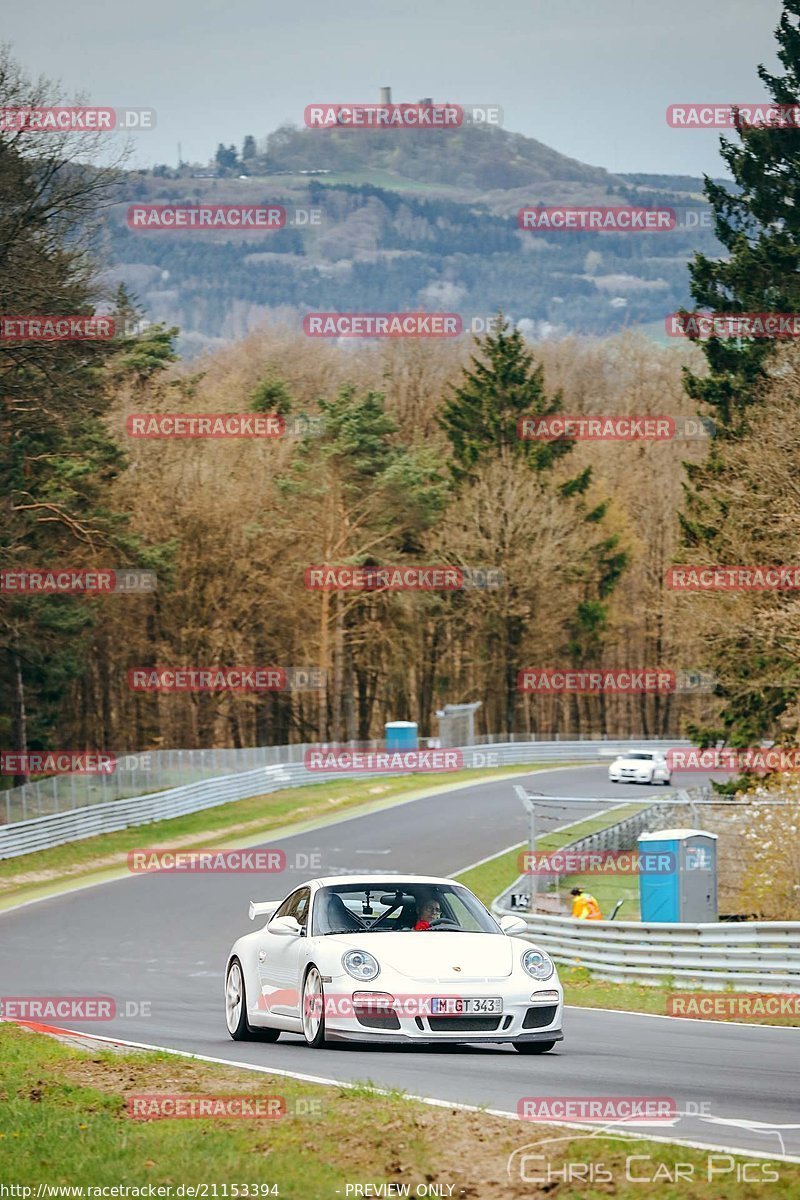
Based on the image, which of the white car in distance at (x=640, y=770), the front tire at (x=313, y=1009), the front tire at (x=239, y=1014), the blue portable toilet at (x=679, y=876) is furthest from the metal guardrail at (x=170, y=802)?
the front tire at (x=313, y=1009)

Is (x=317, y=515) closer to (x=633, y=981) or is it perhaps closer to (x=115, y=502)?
(x=115, y=502)

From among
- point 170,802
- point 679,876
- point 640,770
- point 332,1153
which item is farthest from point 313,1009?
point 640,770

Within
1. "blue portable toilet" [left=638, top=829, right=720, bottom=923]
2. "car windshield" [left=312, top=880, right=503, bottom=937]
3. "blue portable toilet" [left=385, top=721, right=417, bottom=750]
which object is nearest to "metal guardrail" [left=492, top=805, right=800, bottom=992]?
"blue portable toilet" [left=638, top=829, right=720, bottom=923]

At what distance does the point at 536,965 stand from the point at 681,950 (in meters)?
9.61

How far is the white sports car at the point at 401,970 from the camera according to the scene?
11555 millimetres

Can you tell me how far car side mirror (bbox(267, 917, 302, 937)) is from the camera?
1281cm

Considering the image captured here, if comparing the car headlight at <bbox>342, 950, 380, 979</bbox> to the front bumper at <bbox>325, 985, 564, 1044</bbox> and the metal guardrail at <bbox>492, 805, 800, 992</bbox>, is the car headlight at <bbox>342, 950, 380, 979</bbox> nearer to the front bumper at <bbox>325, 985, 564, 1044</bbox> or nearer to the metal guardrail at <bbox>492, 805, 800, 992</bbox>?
the front bumper at <bbox>325, 985, 564, 1044</bbox>

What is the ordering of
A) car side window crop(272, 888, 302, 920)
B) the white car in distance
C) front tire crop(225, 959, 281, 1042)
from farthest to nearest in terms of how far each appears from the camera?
1. the white car in distance
2. front tire crop(225, 959, 281, 1042)
3. car side window crop(272, 888, 302, 920)

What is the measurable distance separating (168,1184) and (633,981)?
1572 centimetres

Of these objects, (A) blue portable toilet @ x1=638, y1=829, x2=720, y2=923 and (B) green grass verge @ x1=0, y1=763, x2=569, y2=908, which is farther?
(B) green grass verge @ x1=0, y1=763, x2=569, y2=908

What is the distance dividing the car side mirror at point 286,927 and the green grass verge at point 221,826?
78.6ft

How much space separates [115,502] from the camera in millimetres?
63875

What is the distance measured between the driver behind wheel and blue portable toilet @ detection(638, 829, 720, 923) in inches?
542

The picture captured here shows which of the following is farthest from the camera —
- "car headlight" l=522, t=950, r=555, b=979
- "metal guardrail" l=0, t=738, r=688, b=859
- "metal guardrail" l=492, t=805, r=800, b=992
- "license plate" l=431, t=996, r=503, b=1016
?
"metal guardrail" l=0, t=738, r=688, b=859
